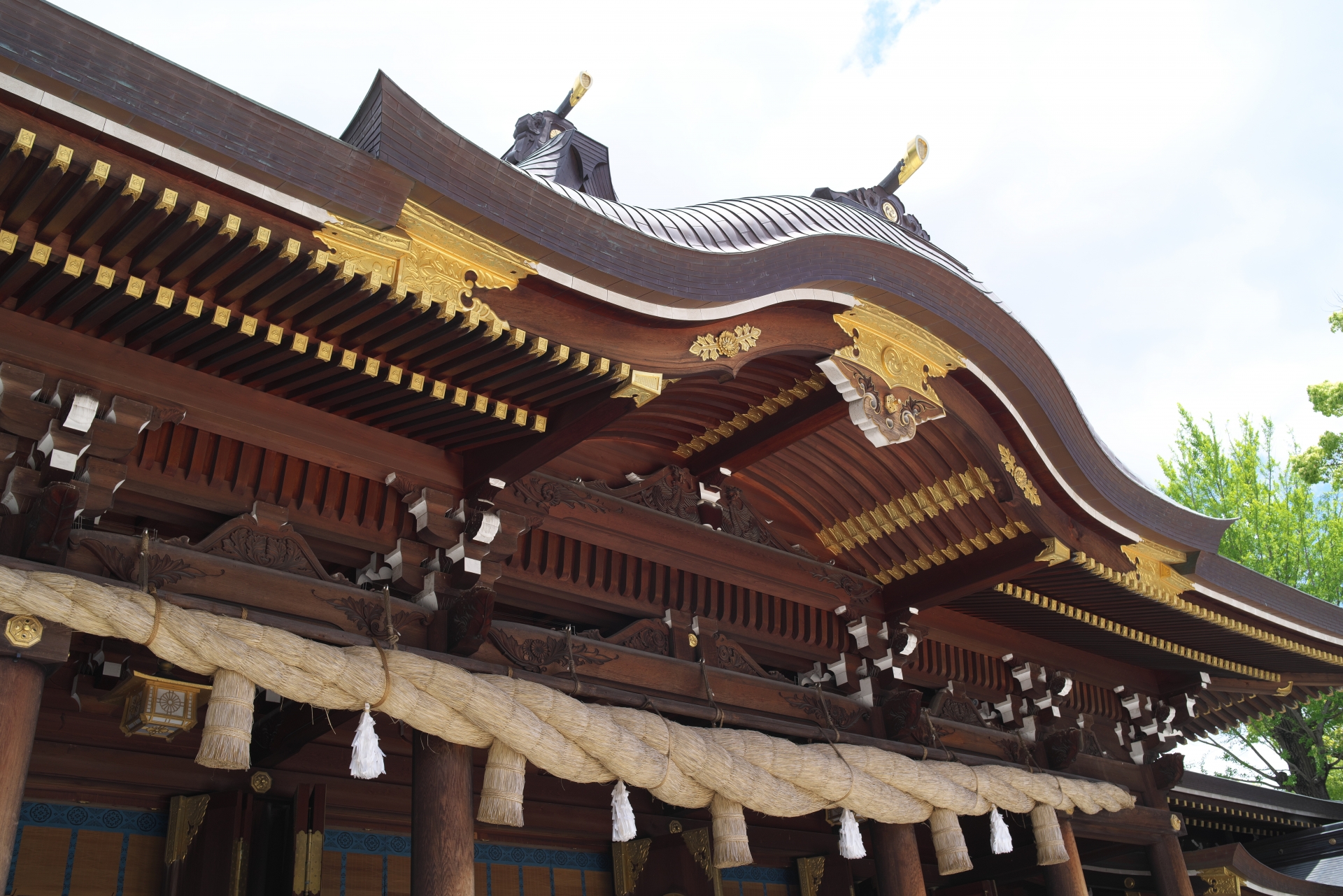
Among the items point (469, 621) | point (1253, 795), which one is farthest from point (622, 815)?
point (1253, 795)

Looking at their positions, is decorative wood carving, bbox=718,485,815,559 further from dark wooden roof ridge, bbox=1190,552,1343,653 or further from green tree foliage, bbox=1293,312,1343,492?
green tree foliage, bbox=1293,312,1343,492

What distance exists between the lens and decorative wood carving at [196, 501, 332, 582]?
4371 mm

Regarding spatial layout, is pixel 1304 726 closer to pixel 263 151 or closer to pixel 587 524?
pixel 587 524

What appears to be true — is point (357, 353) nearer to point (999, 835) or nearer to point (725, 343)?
point (725, 343)

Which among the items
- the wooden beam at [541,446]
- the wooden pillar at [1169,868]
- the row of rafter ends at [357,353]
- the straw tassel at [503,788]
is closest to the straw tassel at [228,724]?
the straw tassel at [503,788]

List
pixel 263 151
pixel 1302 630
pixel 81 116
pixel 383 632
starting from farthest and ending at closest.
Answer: pixel 1302 630, pixel 383 632, pixel 263 151, pixel 81 116

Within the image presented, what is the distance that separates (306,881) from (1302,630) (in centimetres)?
762

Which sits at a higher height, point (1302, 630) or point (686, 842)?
point (1302, 630)

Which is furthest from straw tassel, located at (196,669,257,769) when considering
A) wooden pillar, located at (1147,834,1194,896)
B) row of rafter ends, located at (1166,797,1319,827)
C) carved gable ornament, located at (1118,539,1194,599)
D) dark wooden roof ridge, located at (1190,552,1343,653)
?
row of rafter ends, located at (1166,797,1319,827)

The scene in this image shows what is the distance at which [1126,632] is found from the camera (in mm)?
8141

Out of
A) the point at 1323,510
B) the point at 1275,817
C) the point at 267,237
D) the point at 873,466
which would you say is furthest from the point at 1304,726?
the point at 267,237

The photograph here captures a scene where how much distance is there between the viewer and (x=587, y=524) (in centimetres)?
573

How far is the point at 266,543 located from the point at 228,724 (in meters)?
0.95

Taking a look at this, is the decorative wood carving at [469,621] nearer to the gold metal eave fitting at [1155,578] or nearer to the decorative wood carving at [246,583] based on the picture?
the decorative wood carving at [246,583]
